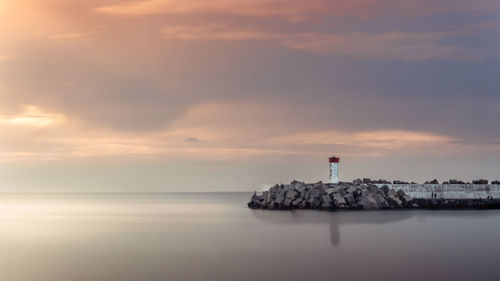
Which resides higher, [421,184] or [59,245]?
[421,184]

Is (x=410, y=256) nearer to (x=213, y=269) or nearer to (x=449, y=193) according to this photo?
(x=213, y=269)

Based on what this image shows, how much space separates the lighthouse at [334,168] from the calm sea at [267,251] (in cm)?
1033

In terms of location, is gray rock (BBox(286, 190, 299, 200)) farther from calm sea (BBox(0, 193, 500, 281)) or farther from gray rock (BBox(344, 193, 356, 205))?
calm sea (BBox(0, 193, 500, 281))

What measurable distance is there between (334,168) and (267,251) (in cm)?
2282

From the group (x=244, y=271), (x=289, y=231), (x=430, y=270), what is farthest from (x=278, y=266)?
(x=289, y=231)

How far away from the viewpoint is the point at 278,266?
597 inches

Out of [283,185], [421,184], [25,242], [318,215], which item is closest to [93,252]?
[25,242]

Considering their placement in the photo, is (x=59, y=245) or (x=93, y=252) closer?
(x=93, y=252)

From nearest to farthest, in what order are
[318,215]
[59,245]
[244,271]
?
[244,271], [59,245], [318,215]

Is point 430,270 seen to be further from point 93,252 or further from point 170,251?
point 93,252

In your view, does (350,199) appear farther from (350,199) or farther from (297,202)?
(297,202)

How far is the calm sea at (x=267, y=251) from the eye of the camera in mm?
14195

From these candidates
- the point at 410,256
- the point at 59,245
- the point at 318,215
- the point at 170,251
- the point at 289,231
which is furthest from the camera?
the point at 318,215

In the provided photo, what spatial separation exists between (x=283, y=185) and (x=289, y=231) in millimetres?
16659
